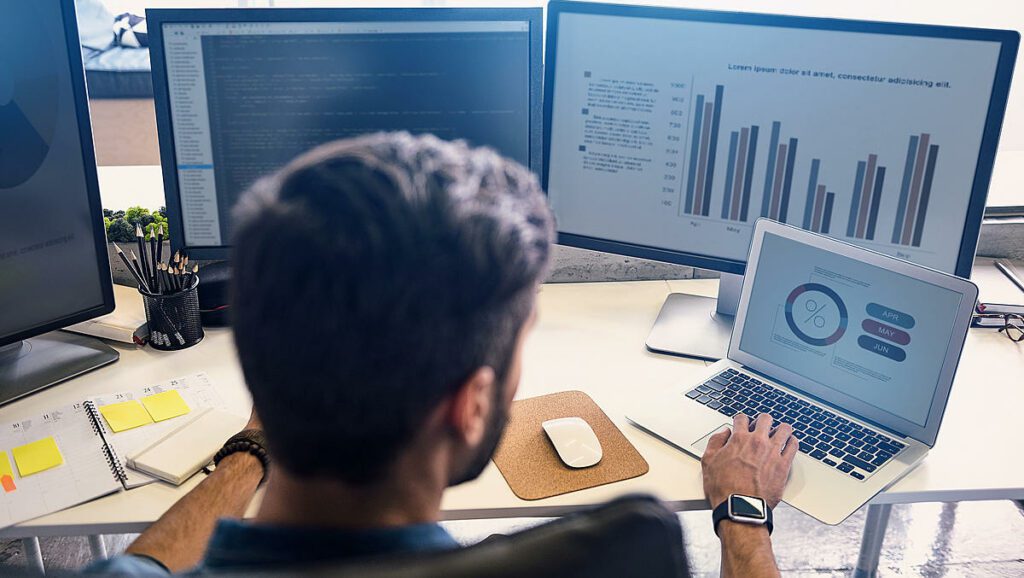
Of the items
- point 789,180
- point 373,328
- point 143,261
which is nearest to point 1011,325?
point 789,180

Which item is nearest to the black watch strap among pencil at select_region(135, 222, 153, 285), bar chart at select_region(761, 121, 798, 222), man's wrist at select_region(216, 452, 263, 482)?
man's wrist at select_region(216, 452, 263, 482)

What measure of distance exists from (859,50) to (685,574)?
0.93 metres

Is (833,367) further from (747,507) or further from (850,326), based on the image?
(747,507)

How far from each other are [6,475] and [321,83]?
68 centimetres

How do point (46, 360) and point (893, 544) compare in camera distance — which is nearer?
point (46, 360)

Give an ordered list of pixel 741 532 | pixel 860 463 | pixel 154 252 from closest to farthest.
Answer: pixel 741 532, pixel 860 463, pixel 154 252

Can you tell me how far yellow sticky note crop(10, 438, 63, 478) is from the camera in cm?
110

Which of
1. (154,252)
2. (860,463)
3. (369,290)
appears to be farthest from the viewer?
(154,252)

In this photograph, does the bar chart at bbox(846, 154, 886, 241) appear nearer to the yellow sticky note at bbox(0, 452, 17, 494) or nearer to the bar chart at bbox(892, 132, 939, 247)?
the bar chart at bbox(892, 132, 939, 247)

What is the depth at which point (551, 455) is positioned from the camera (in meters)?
1.14

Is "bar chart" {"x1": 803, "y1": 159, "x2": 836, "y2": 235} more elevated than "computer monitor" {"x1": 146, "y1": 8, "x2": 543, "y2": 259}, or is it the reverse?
"computer monitor" {"x1": 146, "y1": 8, "x2": 543, "y2": 259}

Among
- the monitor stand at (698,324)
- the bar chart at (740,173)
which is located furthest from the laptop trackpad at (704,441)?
the bar chart at (740,173)

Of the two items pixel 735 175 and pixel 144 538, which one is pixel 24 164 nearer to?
pixel 144 538

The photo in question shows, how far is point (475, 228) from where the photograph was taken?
0.58 meters
